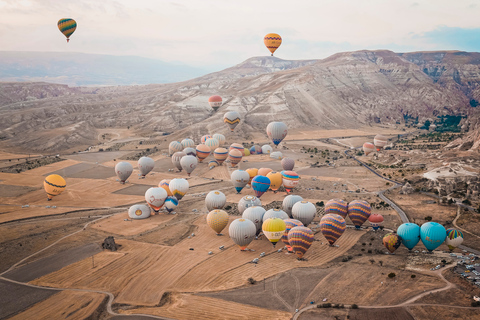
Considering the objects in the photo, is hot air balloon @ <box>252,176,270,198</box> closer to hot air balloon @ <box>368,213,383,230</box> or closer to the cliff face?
hot air balloon @ <box>368,213,383,230</box>

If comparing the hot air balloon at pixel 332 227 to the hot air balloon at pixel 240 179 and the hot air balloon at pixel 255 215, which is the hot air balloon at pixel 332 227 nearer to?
the hot air balloon at pixel 255 215

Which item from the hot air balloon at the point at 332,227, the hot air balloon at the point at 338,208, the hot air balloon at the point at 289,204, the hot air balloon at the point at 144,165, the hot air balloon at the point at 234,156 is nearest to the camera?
the hot air balloon at the point at 332,227

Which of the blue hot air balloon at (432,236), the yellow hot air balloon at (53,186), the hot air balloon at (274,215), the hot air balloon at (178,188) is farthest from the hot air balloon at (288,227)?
the yellow hot air balloon at (53,186)

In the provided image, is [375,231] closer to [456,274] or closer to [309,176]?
[456,274]

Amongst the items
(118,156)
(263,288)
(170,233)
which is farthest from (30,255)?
(118,156)

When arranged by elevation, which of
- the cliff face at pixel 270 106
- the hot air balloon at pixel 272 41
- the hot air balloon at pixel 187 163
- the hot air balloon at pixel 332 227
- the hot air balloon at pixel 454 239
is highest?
the hot air balloon at pixel 272 41

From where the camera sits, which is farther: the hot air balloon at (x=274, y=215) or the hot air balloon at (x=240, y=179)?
the hot air balloon at (x=240, y=179)

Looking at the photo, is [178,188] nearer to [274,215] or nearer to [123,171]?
[123,171]
